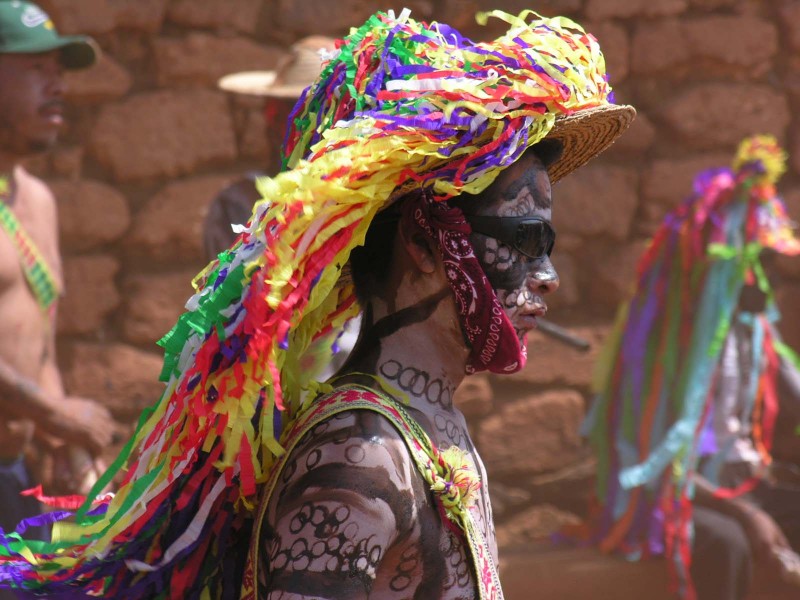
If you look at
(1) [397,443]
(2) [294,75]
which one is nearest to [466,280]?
(1) [397,443]

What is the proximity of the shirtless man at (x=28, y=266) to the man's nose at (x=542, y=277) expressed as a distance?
2206mm

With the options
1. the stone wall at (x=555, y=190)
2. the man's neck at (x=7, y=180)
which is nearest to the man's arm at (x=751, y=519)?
the stone wall at (x=555, y=190)

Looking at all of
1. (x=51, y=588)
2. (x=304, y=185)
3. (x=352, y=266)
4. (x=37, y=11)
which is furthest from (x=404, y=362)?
(x=37, y=11)

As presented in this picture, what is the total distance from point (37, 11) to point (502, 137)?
302 centimetres

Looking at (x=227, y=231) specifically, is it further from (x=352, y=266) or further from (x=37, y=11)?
(x=352, y=266)

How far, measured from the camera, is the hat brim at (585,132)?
220 cm

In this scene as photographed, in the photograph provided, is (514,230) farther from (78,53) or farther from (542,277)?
(78,53)

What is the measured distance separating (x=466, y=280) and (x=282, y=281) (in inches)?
14.1

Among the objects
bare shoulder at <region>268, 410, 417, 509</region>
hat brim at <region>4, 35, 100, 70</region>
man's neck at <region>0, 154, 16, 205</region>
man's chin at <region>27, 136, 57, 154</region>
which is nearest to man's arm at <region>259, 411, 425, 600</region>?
bare shoulder at <region>268, 410, 417, 509</region>

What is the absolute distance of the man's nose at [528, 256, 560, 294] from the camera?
7.26 feet

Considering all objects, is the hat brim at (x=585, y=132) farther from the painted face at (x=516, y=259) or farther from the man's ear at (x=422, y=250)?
the man's ear at (x=422, y=250)

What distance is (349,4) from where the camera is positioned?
17.9 ft

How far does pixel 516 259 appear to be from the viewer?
2.20 meters

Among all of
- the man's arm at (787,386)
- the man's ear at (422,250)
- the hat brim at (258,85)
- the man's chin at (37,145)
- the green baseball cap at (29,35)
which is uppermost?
the green baseball cap at (29,35)
